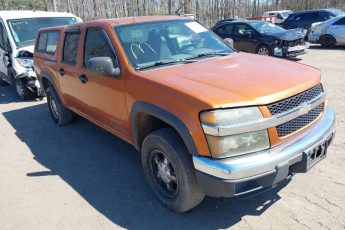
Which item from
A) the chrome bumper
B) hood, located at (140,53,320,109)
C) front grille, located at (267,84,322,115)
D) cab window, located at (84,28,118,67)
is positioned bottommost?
the chrome bumper

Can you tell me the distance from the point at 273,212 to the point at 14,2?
22.6m

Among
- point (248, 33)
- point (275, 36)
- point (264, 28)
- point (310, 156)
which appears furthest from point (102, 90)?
point (264, 28)

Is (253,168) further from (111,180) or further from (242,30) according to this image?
(242,30)

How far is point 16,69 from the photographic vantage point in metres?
8.19

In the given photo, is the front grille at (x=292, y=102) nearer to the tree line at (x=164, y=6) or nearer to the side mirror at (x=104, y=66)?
the side mirror at (x=104, y=66)

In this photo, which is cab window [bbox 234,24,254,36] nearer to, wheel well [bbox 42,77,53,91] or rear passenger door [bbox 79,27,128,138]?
wheel well [bbox 42,77,53,91]

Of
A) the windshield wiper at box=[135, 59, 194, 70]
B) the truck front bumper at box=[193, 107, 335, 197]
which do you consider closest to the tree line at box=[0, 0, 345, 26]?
the windshield wiper at box=[135, 59, 194, 70]

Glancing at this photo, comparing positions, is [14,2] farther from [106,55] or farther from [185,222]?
[185,222]

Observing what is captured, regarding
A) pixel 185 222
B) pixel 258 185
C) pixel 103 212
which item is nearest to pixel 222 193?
pixel 258 185

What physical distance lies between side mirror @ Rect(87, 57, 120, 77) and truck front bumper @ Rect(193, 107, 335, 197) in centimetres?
148

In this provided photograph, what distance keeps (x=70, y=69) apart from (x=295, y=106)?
132 inches

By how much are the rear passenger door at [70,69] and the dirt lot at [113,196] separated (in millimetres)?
751

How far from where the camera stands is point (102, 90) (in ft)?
13.7

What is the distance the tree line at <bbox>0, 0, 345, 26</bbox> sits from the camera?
21672 millimetres
